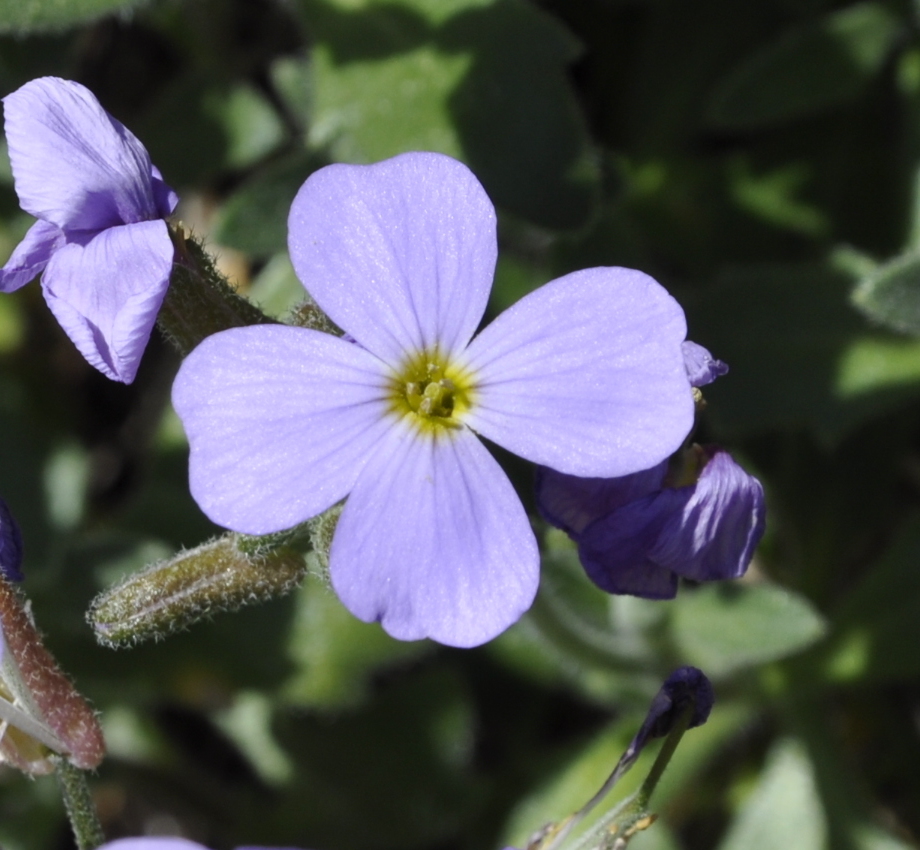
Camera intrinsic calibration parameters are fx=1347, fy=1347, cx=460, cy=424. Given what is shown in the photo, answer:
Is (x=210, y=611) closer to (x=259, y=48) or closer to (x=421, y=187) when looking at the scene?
(x=421, y=187)

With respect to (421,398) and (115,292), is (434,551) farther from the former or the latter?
(115,292)

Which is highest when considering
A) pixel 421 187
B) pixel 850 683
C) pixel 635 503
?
pixel 421 187

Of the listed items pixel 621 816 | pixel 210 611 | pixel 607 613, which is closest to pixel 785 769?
pixel 607 613

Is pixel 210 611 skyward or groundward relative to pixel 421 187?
groundward

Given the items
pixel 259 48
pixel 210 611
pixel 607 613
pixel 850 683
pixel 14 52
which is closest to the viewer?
pixel 210 611

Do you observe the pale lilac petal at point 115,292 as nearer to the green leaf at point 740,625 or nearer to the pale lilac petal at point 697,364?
the pale lilac petal at point 697,364

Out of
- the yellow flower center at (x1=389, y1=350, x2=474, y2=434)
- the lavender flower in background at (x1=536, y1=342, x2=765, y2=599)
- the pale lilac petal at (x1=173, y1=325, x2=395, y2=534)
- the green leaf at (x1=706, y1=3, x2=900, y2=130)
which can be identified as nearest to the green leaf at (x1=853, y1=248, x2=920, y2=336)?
the green leaf at (x1=706, y1=3, x2=900, y2=130)
